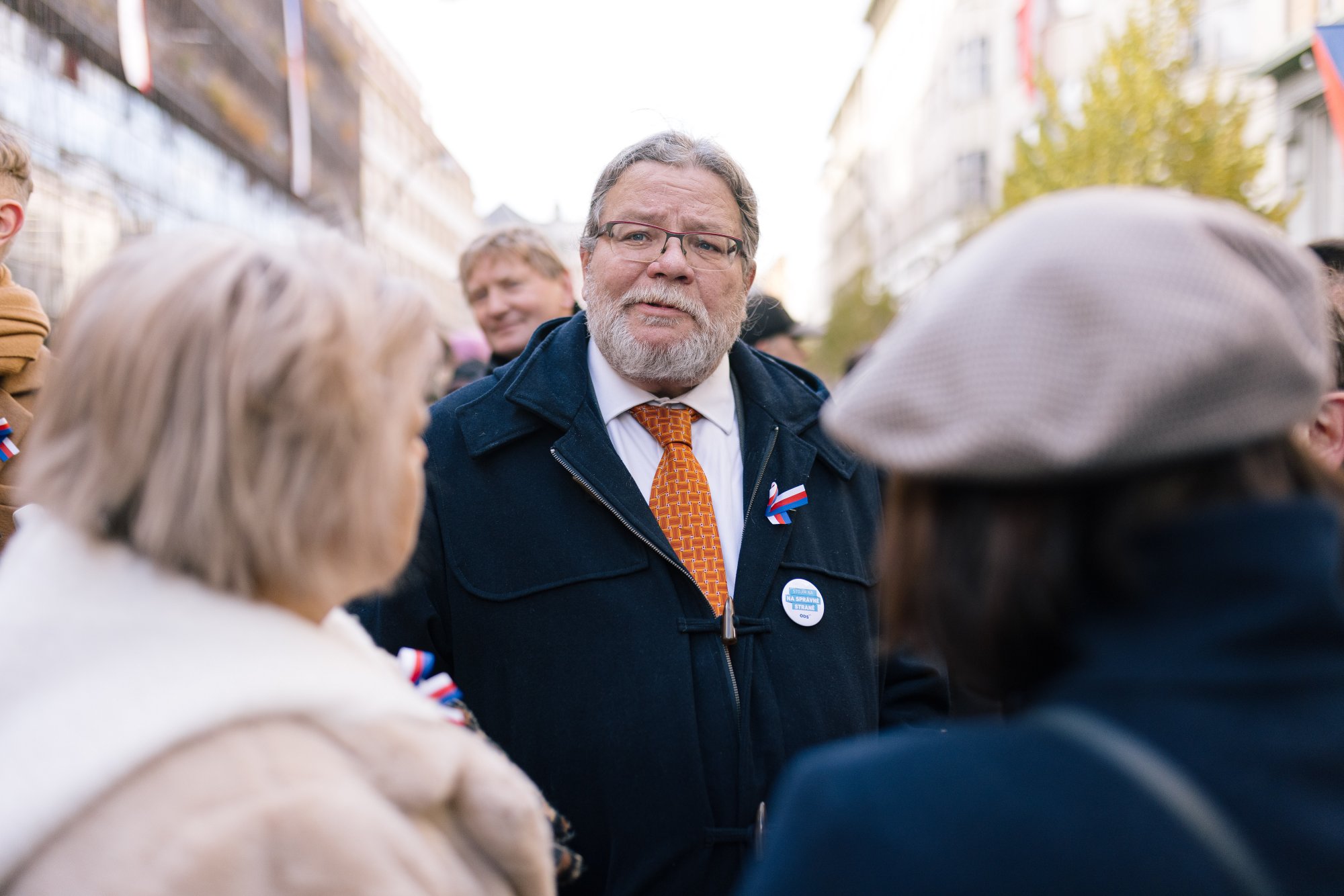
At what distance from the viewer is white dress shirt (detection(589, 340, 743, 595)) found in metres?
2.59

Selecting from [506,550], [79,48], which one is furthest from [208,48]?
[506,550]

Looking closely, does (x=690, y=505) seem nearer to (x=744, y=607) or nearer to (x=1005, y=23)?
Answer: (x=744, y=607)

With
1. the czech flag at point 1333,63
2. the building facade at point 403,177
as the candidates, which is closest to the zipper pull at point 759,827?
the czech flag at point 1333,63

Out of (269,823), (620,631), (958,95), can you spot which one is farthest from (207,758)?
(958,95)

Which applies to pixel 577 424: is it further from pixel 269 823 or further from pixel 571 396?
pixel 269 823

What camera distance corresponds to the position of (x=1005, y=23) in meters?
31.0

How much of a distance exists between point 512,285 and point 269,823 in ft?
13.8

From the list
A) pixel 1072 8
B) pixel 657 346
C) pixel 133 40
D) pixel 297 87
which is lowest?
pixel 657 346

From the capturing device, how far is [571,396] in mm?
2568

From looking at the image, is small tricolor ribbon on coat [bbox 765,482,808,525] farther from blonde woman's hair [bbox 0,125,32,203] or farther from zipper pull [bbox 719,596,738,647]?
blonde woman's hair [bbox 0,125,32,203]

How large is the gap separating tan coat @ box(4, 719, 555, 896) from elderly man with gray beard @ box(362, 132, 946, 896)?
1058mm

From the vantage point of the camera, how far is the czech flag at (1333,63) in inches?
167

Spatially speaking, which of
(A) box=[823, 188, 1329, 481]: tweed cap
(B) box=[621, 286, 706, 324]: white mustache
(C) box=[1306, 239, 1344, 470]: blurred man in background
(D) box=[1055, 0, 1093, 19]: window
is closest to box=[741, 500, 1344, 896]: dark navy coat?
(A) box=[823, 188, 1329, 481]: tweed cap

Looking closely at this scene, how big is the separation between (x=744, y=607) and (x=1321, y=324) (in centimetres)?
154
